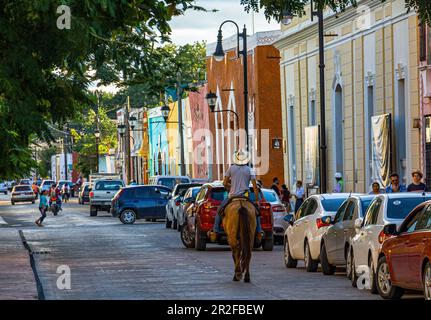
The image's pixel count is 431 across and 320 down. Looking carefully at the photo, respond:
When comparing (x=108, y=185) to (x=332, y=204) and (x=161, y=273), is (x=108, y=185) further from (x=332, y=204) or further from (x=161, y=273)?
(x=161, y=273)

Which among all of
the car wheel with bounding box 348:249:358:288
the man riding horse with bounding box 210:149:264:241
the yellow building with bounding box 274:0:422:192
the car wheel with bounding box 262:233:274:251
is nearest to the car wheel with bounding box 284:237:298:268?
the man riding horse with bounding box 210:149:264:241

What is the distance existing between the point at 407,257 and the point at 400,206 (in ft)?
11.1

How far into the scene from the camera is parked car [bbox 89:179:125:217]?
226ft

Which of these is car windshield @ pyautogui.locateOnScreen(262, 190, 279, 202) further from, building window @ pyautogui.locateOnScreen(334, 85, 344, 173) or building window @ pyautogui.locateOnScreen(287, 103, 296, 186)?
building window @ pyautogui.locateOnScreen(287, 103, 296, 186)

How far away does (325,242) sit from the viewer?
77.7 feet

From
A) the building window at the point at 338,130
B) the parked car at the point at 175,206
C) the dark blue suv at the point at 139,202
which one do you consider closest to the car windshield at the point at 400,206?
the parked car at the point at 175,206

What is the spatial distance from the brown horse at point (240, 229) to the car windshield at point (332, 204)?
3.82 meters

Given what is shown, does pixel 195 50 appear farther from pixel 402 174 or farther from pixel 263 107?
pixel 402 174

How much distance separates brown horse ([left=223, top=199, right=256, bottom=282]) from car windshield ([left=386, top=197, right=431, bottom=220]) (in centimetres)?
255

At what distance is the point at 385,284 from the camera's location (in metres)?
18.5

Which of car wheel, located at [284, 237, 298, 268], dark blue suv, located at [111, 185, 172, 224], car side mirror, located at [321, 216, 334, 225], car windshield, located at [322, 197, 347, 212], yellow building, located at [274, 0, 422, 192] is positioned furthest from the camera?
dark blue suv, located at [111, 185, 172, 224]

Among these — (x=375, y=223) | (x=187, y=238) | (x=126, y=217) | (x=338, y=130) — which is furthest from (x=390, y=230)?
(x=126, y=217)
